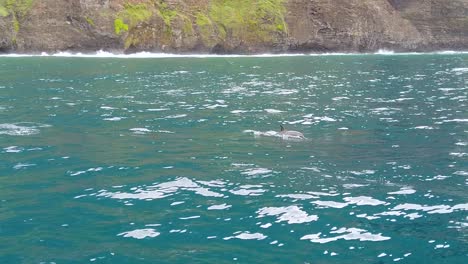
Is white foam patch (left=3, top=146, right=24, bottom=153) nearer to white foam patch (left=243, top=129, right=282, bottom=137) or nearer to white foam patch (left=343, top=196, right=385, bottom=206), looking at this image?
white foam patch (left=243, top=129, right=282, bottom=137)

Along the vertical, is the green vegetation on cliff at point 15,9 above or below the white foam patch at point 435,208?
above

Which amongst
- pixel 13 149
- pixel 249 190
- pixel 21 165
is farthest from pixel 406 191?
pixel 13 149

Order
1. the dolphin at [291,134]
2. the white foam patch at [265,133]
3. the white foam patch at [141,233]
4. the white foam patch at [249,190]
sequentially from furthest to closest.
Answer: the white foam patch at [265,133] < the dolphin at [291,134] < the white foam patch at [249,190] < the white foam patch at [141,233]

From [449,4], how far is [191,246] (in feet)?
354

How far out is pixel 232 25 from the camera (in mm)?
91375

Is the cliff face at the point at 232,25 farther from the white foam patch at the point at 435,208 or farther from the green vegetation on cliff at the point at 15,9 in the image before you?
the white foam patch at the point at 435,208

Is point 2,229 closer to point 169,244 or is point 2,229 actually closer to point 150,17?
point 169,244

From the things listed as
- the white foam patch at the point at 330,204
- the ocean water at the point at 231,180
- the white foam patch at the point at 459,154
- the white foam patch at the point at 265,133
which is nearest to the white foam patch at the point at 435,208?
the ocean water at the point at 231,180

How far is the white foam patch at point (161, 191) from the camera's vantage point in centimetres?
1435

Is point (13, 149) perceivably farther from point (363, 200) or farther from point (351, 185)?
point (363, 200)

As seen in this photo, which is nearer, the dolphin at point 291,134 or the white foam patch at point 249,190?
the white foam patch at point 249,190

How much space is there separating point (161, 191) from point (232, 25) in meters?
78.7

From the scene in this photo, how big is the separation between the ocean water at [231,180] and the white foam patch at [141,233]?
4 cm

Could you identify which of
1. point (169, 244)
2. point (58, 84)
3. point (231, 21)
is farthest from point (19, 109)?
point (231, 21)
